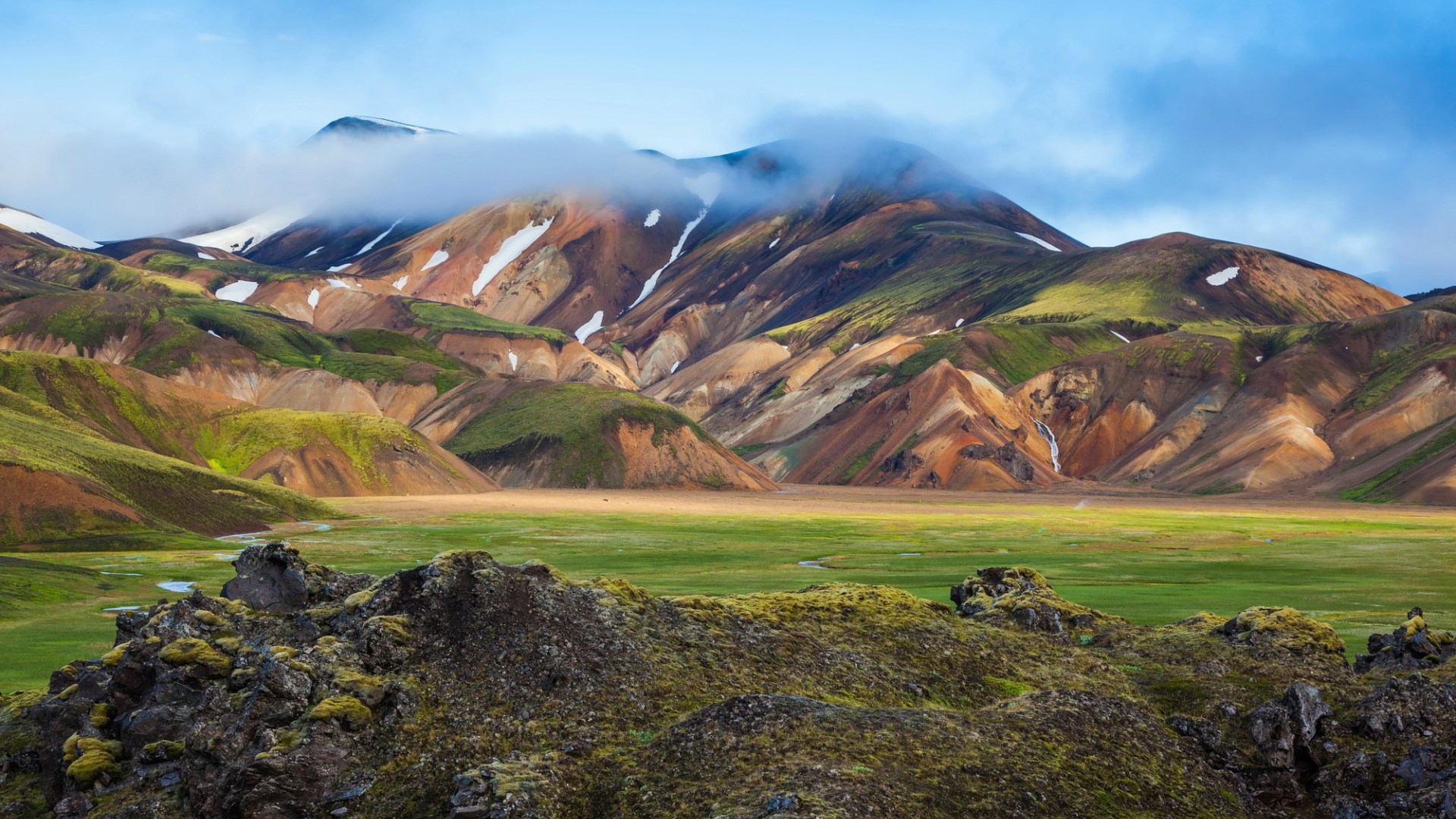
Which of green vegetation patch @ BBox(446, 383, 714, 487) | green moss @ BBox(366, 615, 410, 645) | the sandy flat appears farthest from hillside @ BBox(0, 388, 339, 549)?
green vegetation patch @ BBox(446, 383, 714, 487)

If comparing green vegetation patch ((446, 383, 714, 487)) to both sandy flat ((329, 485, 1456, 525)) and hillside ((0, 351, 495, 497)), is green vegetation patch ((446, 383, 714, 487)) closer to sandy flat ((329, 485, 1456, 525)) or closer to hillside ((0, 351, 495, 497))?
sandy flat ((329, 485, 1456, 525))

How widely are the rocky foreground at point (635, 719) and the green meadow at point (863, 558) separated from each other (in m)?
12.2

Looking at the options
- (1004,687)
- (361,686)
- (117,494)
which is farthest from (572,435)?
(361,686)

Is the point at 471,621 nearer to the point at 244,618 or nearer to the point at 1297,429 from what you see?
the point at 244,618

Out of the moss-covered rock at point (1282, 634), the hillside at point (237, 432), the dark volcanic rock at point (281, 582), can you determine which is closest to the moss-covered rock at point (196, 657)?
the dark volcanic rock at point (281, 582)

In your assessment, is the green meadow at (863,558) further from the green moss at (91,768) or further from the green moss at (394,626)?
the green moss at (394,626)

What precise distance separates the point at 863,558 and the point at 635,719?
178 ft

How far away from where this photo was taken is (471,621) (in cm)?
1769

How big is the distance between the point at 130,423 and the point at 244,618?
136 m

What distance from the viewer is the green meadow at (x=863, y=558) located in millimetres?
42750

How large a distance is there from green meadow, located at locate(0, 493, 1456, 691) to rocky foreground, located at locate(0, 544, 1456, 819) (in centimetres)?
1225

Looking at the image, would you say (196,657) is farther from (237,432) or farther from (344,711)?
(237,432)

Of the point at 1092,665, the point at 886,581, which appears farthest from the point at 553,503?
the point at 1092,665

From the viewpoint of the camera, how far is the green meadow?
140ft
